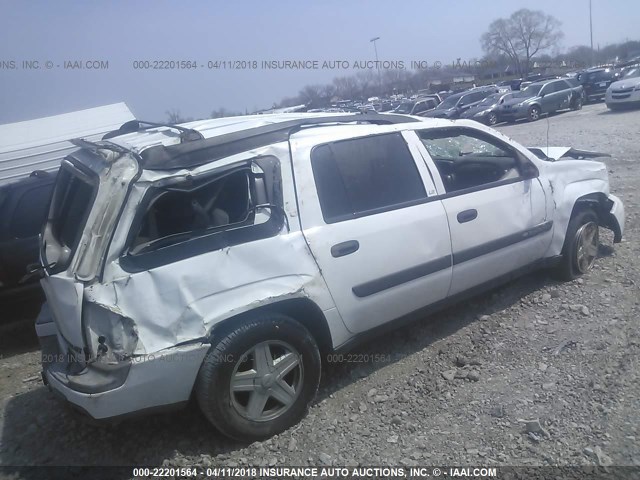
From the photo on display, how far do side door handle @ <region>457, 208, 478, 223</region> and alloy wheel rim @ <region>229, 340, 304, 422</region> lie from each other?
152 centimetres

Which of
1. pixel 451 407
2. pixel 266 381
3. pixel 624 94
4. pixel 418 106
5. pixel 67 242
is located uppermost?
pixel 67 242

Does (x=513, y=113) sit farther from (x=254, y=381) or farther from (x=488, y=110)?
(x=254, y=381)

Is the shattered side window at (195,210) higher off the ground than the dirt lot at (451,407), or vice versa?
the shattered side window at (195,210)

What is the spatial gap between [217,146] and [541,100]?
2203 centimetres

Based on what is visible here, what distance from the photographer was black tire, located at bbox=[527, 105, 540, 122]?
21844 mm

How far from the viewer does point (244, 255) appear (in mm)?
2869

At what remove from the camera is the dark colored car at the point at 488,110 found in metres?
23.3

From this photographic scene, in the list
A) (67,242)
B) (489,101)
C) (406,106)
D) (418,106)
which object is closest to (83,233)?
(67,242)

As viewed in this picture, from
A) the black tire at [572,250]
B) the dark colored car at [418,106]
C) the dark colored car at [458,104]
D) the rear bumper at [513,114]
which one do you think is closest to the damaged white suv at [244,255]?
the black tire at [572,250]

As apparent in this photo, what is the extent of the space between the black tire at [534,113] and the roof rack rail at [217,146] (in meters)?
20.7

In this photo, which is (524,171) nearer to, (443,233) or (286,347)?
(443,233)

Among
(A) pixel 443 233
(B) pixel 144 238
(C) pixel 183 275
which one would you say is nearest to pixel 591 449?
(A) pixel 443 233

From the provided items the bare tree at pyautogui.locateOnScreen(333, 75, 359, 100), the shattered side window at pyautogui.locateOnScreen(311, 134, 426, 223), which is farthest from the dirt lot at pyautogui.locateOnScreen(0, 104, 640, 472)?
the bare tree at pyautogui.locateOnScreen(333, 75, 359, 100)

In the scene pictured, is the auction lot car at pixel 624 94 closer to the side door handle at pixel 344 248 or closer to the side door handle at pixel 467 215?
A: the side door handle at pixel 467 215
